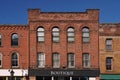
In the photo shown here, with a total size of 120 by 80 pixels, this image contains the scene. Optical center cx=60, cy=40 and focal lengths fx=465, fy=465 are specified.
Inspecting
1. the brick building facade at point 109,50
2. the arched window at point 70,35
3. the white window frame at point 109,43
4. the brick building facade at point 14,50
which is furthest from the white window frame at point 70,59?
the brick building facade at point 14,50

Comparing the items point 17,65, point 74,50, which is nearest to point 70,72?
point 74,50

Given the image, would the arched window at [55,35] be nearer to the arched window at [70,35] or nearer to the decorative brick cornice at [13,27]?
the arched window at [70,35]

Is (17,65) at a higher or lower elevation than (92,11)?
lower

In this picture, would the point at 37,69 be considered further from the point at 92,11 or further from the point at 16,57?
the point at 92,11

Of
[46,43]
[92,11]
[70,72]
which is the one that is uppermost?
[92,11]

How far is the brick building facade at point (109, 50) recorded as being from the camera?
62.5m

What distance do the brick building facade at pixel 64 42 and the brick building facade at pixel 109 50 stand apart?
0.79m

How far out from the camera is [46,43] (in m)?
62.7

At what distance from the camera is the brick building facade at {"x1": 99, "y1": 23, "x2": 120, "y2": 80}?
6253cm

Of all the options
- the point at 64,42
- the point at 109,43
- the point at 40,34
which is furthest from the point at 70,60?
the point at 109,43

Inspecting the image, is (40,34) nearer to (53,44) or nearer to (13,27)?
(53,44)

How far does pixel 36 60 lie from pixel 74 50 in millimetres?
5300

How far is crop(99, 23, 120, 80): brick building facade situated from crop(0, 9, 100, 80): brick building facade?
0.75m

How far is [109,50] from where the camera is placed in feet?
206
